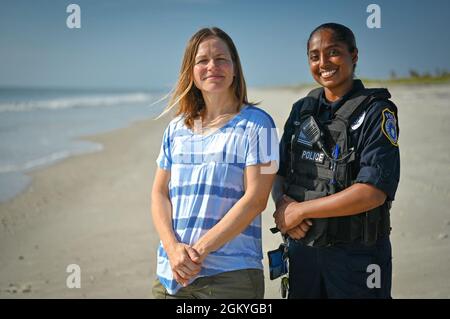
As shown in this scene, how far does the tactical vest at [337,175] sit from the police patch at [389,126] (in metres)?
0.10

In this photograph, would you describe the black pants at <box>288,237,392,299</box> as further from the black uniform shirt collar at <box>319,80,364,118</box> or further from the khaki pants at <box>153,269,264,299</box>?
the black uniform shirt collar at <box>319,80,364,118</box>

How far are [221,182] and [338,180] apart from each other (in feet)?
2.11

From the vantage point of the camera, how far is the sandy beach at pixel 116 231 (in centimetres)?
504

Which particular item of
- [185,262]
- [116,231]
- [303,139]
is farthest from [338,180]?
[116,231]

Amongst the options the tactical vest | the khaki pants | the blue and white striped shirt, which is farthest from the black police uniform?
the khaki pants

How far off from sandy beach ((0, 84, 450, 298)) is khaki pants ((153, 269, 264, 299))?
84.7 inches

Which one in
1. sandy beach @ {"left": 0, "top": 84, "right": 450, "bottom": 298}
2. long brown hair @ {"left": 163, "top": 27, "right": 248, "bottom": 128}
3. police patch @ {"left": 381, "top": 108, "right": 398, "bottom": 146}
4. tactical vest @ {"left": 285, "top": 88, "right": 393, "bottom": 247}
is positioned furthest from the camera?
sandy beach @ {"left": 0, "top": 84, "right": 450, "bottom": 298}

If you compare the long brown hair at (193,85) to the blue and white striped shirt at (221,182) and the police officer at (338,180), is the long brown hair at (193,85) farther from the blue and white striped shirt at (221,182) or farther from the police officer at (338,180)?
the police officer at (338,180)

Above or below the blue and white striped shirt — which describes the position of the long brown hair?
above

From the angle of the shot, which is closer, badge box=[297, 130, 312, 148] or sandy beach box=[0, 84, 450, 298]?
badge box=[297, 130, 312, 148]

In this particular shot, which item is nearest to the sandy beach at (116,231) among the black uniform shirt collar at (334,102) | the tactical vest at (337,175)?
the tactical vest at (337,175)

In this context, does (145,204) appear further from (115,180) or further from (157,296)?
(157,296)

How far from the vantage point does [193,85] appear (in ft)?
9.86

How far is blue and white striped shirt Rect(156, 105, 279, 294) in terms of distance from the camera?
2.67 m
